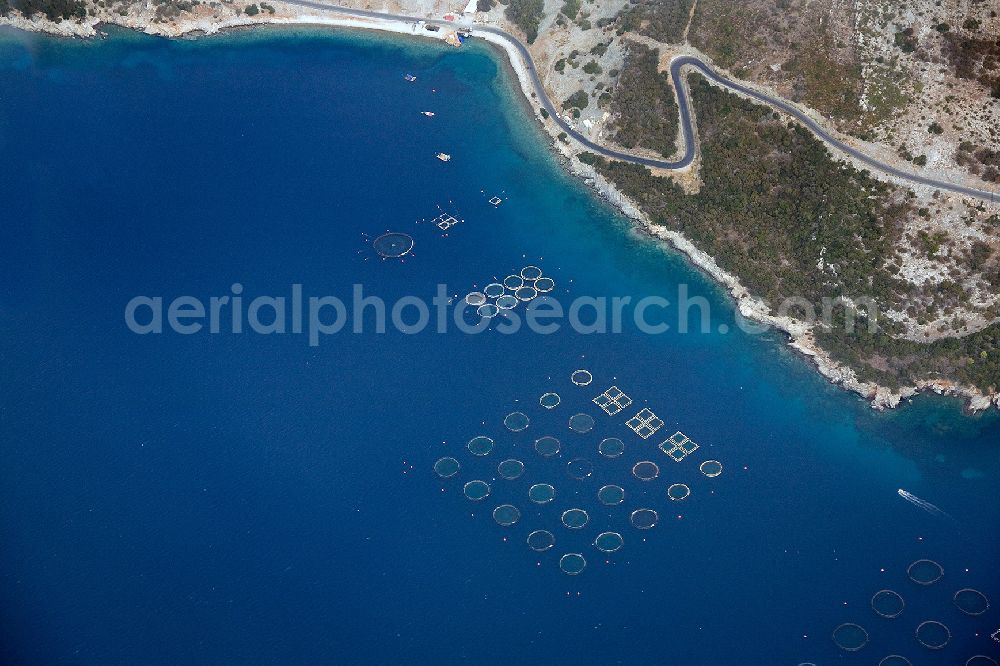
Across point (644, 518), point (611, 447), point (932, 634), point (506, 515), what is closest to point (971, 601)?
point (932, 634)

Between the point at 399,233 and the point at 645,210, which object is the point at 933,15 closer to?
the point at 645,210

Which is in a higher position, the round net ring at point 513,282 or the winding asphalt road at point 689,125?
the winding asphalt road at point 689,125

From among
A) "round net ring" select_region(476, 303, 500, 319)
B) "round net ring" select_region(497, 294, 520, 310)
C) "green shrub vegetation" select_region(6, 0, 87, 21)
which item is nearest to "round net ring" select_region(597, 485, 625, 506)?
"round net ring" select_region(476, 303, 500, 319)

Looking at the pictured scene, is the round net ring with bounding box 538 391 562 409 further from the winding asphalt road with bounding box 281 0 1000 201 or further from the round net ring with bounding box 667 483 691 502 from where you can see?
the winding asphalt road with bounding box 281 0 1000 201

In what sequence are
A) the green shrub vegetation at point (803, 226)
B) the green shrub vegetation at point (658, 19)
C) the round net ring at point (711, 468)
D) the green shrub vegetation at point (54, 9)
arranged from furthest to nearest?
the green shrub vegetation at point (54, 9)
the green shrub vegetation at point (658, 19)
the green shrub vegetation at point (803, 226)
the round net ring at point (711, 468)

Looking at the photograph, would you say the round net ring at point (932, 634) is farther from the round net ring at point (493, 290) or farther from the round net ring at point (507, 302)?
the round net ring at point (493, 290)

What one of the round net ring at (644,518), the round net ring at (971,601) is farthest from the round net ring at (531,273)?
the round net ring at (971,601)
